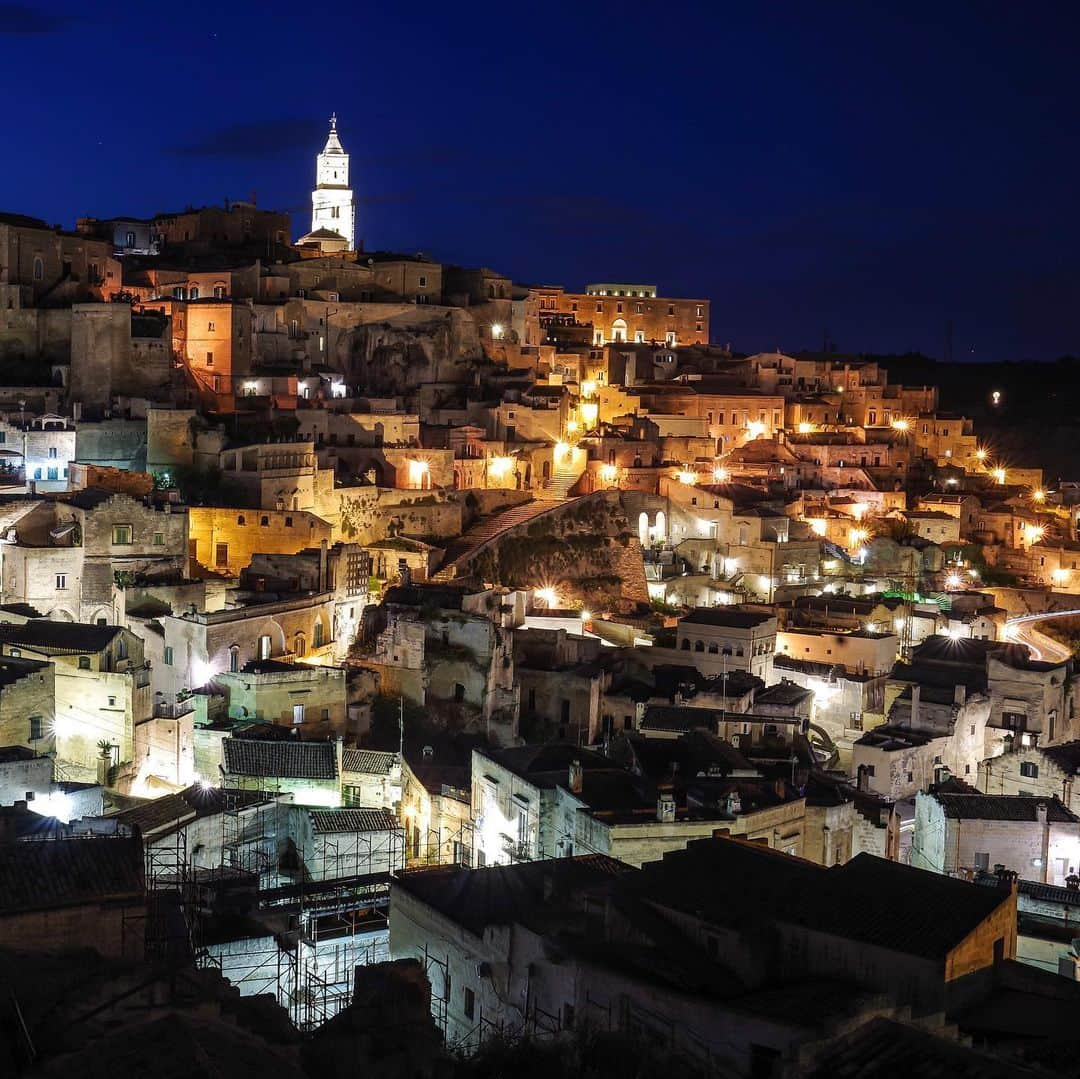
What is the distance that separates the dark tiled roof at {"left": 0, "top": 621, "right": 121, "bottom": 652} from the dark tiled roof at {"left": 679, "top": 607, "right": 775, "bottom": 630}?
43.2ft

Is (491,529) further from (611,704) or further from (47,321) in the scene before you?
(47,321)

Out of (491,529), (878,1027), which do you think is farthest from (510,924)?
(491,529)

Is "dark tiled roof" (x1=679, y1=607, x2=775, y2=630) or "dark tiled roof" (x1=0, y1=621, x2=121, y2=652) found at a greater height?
"dark tiled roof" (x1=0, y1=621, x2=121, y2=652)

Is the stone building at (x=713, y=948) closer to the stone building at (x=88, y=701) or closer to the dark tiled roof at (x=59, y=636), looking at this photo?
the stone building at (x=88, y=701)

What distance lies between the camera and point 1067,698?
2798 centimetres

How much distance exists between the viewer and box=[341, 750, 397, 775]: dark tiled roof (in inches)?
824

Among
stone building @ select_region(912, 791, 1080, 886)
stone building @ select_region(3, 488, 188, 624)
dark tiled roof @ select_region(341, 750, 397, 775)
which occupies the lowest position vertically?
stone building @ select_region(912, 791, 1080, 886)

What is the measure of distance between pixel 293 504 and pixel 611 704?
30.9ft

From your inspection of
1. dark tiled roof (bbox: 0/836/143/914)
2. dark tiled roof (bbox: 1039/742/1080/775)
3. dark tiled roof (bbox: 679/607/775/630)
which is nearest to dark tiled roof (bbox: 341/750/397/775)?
dark tiled roof (bbox: 0/836/143/914)

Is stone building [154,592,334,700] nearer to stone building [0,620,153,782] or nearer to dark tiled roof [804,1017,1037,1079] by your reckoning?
stone building [0,620,153,782]

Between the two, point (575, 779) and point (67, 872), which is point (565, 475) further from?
point (67, 872)

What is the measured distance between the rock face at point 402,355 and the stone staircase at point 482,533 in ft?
21.7

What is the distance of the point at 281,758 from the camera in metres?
20.7

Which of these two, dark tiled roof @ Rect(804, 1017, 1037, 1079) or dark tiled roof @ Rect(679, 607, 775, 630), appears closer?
dark tiled roof @ Rect(804, 1017, 1037, 1079)
